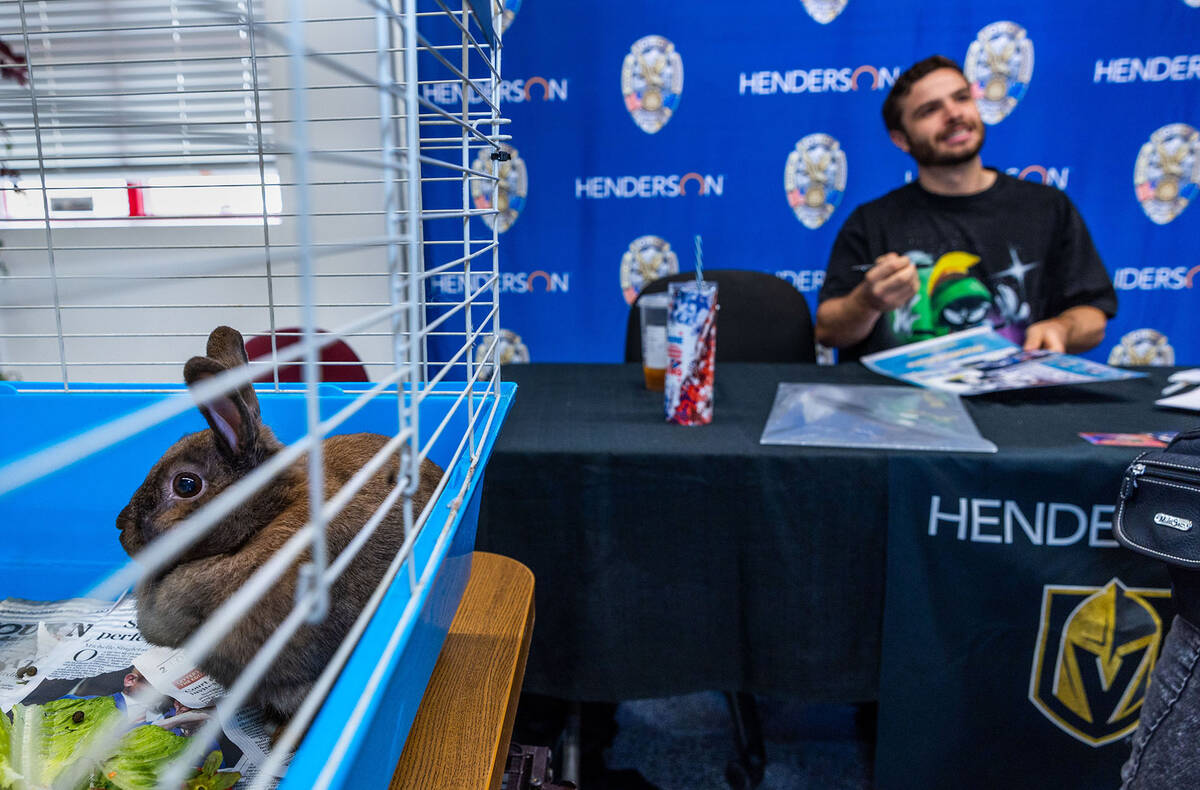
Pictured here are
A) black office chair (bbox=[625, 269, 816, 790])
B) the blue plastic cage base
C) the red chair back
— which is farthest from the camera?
black office chair (bbox=[625, 269, 816, 790])

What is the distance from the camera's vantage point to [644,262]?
246 centimetres

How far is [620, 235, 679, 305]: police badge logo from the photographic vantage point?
2434 mm

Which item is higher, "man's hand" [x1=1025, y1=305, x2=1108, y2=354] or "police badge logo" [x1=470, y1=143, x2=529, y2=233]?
"police badge logo" [x1=470, y1=143, x2=529, y2=233]

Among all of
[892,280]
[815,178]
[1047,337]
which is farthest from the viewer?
[815,178]

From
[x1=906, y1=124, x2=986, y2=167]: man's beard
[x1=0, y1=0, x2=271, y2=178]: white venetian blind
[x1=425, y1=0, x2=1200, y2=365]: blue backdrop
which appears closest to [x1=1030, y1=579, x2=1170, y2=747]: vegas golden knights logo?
[x1=0, y1=0, x2=271, y2=178]: white venetian blind

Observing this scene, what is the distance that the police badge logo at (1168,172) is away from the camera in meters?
2.24

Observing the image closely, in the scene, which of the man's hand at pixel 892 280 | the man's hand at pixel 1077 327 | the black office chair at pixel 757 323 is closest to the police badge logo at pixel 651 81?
the black office chair at pixel 757 323

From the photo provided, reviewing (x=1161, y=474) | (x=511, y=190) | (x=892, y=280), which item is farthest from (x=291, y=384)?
(x=511, y=190)

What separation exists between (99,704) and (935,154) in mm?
2234

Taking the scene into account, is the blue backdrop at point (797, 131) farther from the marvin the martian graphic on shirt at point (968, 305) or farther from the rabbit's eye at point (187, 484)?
the rabbit's eye at point (187, 484)

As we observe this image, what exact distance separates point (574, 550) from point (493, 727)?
59 cm

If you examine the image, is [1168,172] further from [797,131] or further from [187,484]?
[187,484]

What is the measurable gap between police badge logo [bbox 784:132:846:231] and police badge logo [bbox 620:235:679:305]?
1.36ft

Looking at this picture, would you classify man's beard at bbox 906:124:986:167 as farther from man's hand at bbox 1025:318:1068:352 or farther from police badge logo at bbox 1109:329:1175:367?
police badge logo at bbox 1109:329:1175:367
